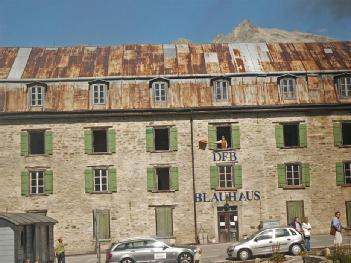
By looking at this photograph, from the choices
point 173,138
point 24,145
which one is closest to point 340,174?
point 173,138

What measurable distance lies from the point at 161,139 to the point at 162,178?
245 centimetres

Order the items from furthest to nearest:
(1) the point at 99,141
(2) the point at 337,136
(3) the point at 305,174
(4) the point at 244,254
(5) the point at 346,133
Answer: (5) the point at 346,133
(1) the point at 99,141
(2) the point at 337,136
(3) the point at 305,174
(4) the point at 244,254

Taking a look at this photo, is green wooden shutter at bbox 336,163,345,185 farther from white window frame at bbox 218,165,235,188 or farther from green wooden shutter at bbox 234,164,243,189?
white window frame at bbox 218,165,235,188

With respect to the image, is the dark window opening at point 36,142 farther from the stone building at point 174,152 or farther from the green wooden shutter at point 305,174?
the green wooden shutter at point 305,174

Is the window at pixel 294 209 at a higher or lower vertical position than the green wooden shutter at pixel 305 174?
lower

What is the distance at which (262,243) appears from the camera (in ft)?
98.3

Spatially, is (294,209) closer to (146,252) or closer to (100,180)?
(100,180)

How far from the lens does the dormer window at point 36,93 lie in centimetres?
4134

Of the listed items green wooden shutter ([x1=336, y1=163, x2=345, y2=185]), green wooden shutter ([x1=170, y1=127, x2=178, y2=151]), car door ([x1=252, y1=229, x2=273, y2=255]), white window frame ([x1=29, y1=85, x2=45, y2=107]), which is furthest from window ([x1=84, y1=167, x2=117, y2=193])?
green wooden shutter ([x1=336, y1=163, x2=345, y2=185])

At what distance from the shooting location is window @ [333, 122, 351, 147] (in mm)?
41031

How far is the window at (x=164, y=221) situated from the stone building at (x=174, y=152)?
0.06 metres

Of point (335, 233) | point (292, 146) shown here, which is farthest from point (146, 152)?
point (335, 233)

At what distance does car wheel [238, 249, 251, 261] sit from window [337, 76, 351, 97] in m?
16.2

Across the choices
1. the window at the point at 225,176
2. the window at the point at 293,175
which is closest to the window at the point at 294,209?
the window at the point at 293,175
